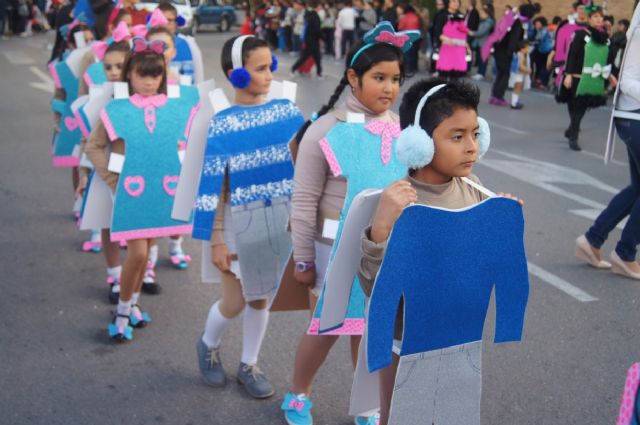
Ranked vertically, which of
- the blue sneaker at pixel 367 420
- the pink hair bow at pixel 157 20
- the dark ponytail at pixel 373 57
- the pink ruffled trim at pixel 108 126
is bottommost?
Result: the blue sneaker at pixel 367 420

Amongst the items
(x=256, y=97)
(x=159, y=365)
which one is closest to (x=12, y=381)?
(x=159, y=365)

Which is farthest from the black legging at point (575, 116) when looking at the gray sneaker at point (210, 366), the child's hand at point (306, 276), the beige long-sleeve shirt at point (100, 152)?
the child's hand at point (306, 276)

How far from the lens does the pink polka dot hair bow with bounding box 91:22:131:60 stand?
19.2 ft

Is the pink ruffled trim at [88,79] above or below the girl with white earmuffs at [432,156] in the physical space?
below

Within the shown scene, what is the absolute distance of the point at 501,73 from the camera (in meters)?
15.7

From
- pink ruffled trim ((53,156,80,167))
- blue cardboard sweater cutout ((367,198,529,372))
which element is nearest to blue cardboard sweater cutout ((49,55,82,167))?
pink ruffled trim ((53,156,80,167))

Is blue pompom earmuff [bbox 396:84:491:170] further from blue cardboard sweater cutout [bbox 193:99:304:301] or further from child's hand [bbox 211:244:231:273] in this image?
child's hand [bbox 211:244:231:273]

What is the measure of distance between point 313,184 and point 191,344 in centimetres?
182

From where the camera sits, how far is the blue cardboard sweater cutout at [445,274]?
256cm

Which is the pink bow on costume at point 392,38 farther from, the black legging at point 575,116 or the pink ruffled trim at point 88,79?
the black legging at point 575,116

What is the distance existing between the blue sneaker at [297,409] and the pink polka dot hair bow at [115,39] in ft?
10.0

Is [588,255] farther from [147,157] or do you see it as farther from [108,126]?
[108,126]

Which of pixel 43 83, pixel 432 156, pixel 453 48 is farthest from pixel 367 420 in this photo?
→ pixel 43 83

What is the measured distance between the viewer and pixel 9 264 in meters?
6.21
